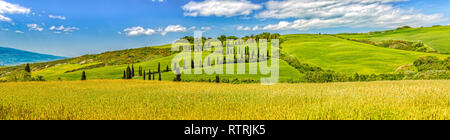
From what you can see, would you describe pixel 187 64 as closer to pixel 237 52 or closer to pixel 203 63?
pixel 203 63

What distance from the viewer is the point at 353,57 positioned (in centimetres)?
8375

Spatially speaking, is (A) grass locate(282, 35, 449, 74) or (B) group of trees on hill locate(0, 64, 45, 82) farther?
(A) grass locate(282, 35, 449, 74)

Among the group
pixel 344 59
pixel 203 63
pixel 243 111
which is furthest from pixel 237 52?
pixel 243 111

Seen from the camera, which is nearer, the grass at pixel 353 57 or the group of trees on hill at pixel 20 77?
the group of trees on hill at pixel 20 77

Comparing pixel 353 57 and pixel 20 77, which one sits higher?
pixel 353 57

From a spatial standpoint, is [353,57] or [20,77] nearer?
[20,77]

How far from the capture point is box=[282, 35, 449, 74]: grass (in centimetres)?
6944

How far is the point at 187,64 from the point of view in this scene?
303ft

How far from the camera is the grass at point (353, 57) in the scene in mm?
69438
